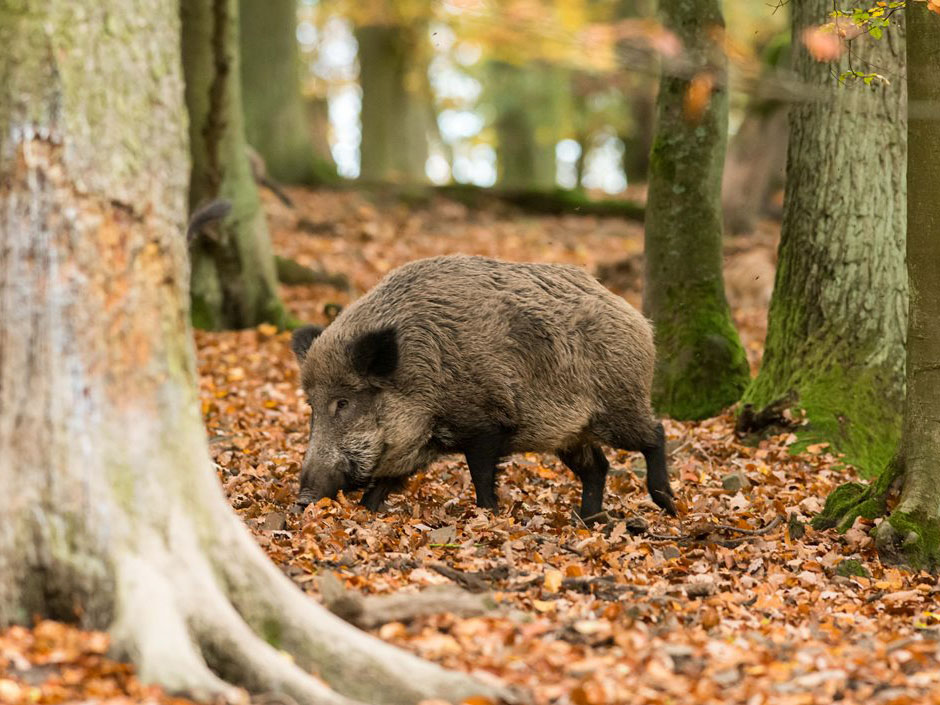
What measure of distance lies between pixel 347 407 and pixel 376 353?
48 centimetres

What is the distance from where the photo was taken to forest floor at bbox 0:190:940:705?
4.70 meters

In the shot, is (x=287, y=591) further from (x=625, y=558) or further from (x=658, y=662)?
(x=625, y=558)

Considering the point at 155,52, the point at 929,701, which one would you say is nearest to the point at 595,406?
the point at 929,701

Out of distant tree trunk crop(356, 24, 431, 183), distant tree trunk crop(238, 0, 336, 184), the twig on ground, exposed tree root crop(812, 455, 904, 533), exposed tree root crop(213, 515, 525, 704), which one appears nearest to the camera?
exposed tree root crop(213, 515, 525, 704)

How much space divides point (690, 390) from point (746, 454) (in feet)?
3.80

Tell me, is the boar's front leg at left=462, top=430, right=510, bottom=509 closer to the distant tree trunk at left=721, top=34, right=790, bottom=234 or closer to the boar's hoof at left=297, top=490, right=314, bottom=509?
the boar's hoof at left=297, top=490, right=314, bottom=509

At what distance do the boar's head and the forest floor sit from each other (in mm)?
294

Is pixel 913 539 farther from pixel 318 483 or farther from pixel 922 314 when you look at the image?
pixel 318 483

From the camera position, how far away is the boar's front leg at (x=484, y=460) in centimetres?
795

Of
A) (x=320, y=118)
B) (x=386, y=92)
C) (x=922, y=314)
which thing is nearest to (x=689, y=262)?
(x=922, y=314)

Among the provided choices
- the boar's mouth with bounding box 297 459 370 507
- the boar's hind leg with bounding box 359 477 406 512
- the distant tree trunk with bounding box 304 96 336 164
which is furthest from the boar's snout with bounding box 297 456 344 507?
the distant tree trunk with bounding box 304 96 336 164

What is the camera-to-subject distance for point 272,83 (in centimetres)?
1902

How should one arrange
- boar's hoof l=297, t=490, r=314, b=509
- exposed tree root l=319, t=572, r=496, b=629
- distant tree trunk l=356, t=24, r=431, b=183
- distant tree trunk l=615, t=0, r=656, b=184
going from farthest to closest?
distant tree trunk l=615, t=0, r=656, b=184 < distant tree trunk l=356, t=24, r=431, b=183 < boar's hoof l=297, t=490, r=314, b=509 < exposed tree root l=319, t=572, r=496, b=629

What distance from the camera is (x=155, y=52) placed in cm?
461
